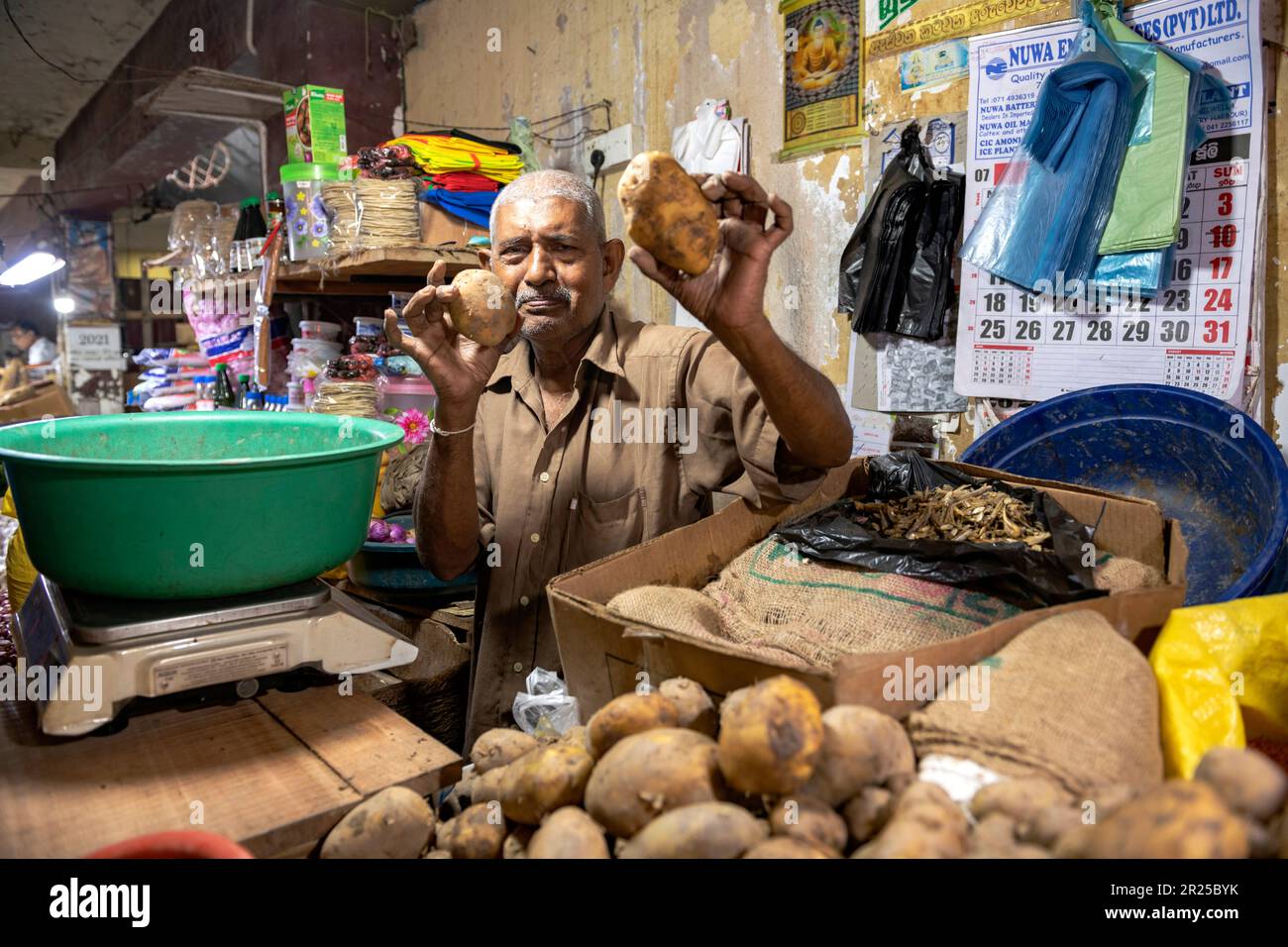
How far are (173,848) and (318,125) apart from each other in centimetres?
382

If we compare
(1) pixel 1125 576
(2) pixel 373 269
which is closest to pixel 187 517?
(1) pixel 1125 576

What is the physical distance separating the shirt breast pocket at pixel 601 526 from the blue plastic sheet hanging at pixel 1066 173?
1.27 meters

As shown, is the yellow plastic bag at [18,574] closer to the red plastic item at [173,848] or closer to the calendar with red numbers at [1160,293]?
the red plastic item at [173,848]

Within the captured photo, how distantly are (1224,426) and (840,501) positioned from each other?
0.85m

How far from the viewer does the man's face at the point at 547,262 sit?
221cm

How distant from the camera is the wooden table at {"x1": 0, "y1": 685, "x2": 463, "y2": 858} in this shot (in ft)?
3.68

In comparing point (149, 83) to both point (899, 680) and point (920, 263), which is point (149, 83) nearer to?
point (920, 263)

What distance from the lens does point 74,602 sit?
1438mm

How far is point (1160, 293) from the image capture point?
2.20 m

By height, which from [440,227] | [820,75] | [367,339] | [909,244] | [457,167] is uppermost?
[820,75]

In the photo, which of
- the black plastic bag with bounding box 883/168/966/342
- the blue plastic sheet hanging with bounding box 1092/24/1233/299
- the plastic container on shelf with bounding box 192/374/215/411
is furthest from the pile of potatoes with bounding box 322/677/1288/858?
the plastic container on shelf with bounding box 192/374/215/411

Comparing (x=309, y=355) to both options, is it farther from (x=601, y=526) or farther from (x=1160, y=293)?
(x=1160, y=293)

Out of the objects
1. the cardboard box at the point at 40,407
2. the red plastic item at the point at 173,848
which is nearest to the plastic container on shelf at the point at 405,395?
the cardboard box at the point at 40,407
